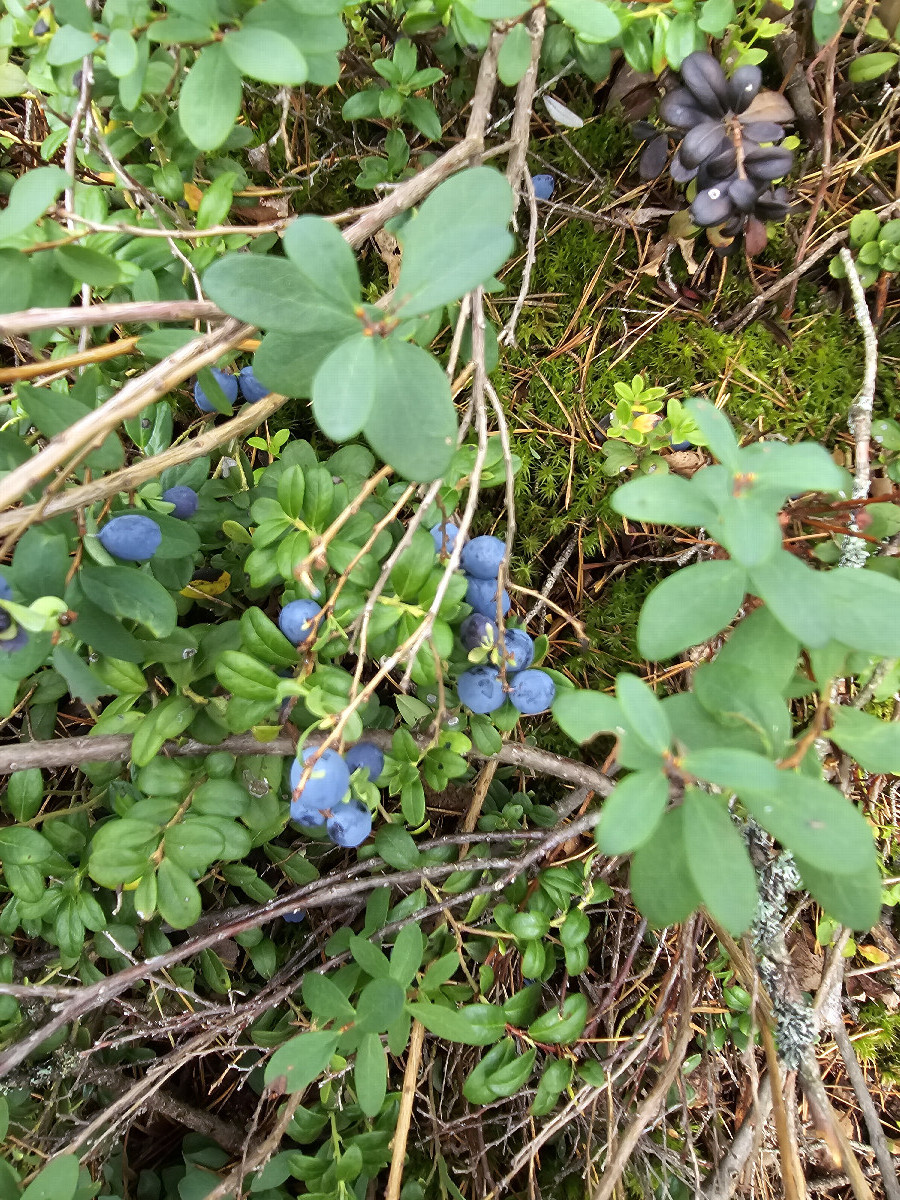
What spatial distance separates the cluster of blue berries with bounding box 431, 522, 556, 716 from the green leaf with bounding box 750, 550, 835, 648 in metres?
0.55

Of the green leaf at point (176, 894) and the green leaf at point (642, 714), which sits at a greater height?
the green leaf at point (642, 714)

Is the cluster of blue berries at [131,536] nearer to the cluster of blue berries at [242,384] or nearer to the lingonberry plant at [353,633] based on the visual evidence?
the lingonberry plant at [353,633]

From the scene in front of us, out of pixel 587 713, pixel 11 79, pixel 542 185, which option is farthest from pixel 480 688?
pixel 11 79

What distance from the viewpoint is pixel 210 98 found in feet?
Answer: 3.88

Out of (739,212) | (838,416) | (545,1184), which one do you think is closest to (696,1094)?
(545,1184)

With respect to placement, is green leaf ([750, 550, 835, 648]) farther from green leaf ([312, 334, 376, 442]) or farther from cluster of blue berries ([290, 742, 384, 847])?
cluster of blue berries ([290, 742, 384, 847])

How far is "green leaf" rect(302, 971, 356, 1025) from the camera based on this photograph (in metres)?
1.39

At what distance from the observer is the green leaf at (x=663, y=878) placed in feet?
3.12

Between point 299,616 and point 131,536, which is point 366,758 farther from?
point 131,536

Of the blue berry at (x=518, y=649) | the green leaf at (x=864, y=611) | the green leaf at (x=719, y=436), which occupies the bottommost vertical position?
the blue berry at (x=518, y=649)

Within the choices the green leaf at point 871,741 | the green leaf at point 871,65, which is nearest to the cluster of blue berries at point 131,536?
the green leaf at point 871,741

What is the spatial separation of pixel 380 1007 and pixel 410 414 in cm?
108

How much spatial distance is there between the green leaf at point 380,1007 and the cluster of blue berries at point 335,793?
266 millimetres

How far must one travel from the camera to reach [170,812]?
4.63 feet
